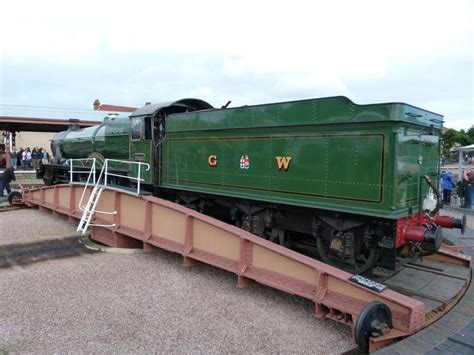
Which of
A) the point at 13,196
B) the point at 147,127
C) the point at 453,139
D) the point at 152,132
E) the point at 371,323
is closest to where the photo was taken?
the point at 371,323

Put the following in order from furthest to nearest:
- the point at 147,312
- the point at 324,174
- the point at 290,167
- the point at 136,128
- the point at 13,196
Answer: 1. the point at 13,196
2. the point at 136,128
3. the point at 290,167
4. the point at 324,174
5. the point at 147,312

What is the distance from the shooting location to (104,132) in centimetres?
1209

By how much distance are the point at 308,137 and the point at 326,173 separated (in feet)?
2.21

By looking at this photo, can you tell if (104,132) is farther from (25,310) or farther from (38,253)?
(25,310)

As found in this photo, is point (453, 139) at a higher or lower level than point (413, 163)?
higher

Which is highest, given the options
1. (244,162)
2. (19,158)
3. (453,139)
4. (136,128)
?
(453,139)

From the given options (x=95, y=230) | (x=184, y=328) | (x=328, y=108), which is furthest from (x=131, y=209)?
(x=328, y=108)

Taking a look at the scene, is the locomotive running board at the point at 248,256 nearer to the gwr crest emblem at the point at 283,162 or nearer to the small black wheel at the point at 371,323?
the small black wheel at the point at 371,323

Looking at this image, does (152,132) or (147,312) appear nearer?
(147,312)

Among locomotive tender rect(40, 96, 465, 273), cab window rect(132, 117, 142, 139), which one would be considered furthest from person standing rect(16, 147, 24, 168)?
locomotive tender rect(40, 96, 465, 273)

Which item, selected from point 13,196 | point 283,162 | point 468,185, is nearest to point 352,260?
point 283,162

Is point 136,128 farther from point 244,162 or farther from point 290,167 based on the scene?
point 290,167

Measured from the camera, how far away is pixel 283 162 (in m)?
6.61

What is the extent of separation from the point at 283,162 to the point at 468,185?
10593 mm
